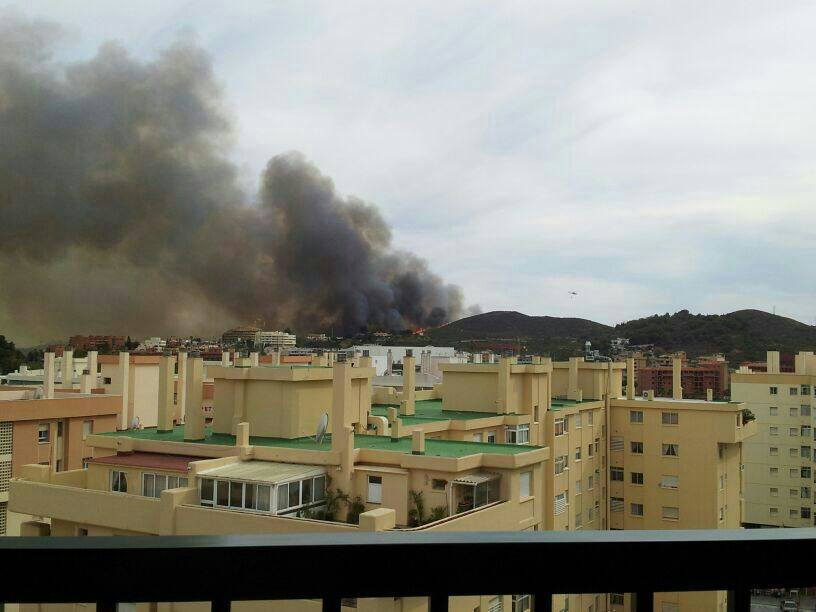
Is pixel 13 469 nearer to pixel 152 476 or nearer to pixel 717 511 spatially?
pixel 152 476

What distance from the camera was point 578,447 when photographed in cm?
2117

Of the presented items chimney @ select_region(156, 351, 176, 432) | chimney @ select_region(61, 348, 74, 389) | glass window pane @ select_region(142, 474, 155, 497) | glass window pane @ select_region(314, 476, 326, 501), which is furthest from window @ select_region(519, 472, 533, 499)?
chimney @ select_region(61, 348, 74, 389)

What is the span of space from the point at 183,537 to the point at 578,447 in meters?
21.5

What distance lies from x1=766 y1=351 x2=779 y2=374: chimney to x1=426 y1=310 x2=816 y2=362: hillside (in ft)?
12.3

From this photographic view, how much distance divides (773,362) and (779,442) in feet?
11.9

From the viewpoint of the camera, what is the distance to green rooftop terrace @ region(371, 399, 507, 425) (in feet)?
56.3

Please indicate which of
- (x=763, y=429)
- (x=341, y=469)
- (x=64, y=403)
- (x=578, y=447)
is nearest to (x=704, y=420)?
(x=578, y=447)

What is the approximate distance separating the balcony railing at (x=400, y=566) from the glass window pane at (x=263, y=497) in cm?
1006

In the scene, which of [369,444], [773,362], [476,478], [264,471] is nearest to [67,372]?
[369,444]

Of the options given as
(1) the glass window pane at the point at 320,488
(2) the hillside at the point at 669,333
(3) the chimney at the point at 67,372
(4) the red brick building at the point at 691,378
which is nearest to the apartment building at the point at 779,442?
(2) the hillside at the point at 669,333

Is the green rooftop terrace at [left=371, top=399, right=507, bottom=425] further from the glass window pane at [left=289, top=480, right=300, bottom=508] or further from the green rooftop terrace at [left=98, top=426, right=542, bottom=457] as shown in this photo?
the glass window pane at [left=289, top=480, right=300, bottom=508]

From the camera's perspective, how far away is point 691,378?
39688 mm

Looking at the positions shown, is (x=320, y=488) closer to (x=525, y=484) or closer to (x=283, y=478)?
(x=283, y=478)

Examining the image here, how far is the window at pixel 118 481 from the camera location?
41.3 ft
